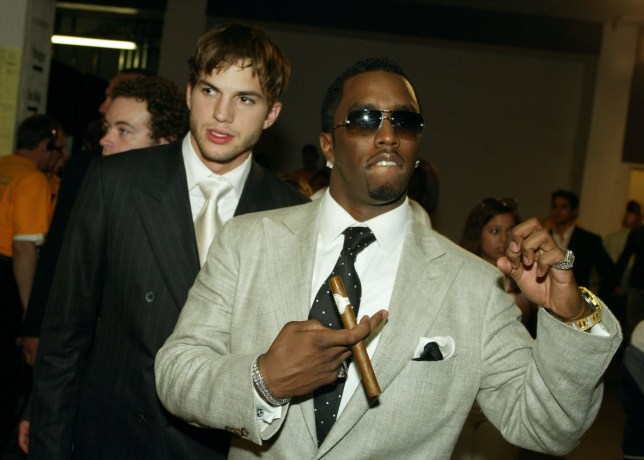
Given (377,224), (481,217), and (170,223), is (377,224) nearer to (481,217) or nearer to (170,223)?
(170,223)

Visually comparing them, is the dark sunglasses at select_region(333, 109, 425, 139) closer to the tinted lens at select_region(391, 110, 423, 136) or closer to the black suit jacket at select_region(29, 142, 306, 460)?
the tinted lens at select_region(391, 110, 423, 136)

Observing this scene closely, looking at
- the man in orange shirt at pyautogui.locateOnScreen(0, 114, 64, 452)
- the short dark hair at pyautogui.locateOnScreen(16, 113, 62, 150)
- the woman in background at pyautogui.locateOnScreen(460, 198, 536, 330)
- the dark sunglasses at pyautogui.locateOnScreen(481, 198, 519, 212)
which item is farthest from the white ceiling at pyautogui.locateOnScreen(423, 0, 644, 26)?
the man in orange shirt at pyautogui.locateOnScreen(0, 114, 64, 452)

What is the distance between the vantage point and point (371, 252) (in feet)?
6.65

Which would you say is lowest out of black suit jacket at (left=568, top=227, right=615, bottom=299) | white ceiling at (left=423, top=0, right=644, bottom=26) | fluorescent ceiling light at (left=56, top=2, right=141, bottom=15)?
black suit jacket at (left=568, top=227, right=615, bottom=299)

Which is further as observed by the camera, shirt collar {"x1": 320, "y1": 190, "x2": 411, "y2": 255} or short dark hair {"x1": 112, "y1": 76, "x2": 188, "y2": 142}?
short dark hair {"x1": 112, "y1": 76, "x2": 188, "y2": 142}

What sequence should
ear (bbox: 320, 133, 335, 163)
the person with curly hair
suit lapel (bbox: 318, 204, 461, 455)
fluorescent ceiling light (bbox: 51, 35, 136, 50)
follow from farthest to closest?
1. fluorescent ceiling light (bbox: 51, 35, 136, 50)
2. the person with curly hair
3. ear (bbox: 320, 133, 335, 163)
4. suit lapel (bbox: 318, 204, 461, 455)

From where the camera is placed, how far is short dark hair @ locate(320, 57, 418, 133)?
2131 mm

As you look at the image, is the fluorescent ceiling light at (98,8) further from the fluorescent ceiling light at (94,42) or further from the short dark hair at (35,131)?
the short dark hair at (35,131)

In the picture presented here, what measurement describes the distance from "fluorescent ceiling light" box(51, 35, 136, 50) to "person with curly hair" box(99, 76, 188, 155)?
1052cm

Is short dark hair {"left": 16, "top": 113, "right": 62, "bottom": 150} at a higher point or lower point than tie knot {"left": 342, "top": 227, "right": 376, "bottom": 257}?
higher

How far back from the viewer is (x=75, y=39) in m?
13.4

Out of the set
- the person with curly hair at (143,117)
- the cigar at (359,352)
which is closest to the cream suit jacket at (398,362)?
the cigar at (359,352)

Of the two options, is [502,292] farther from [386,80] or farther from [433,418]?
[386,80]

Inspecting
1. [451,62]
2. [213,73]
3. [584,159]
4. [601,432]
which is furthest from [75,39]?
[213,73]
